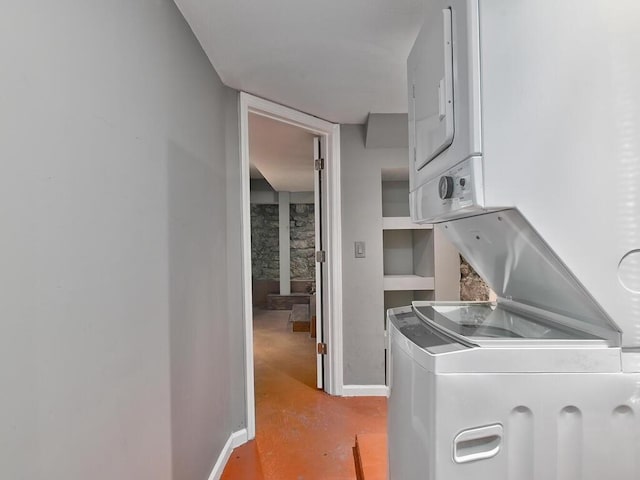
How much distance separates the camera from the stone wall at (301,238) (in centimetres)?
666

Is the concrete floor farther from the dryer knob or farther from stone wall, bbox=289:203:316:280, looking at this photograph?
stone wall, bbox=289:203:316:280

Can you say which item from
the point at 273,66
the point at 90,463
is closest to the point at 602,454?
the point at 90,463

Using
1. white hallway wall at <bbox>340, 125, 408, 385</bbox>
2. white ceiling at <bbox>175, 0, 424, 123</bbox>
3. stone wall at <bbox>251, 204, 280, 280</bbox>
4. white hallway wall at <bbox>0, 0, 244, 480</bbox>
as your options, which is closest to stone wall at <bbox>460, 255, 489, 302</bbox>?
white hallway wall at <bbox>340, 125, 408, 385</bbox>

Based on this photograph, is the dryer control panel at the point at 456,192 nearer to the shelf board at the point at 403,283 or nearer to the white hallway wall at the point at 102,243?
the white hallway wall at the point at 102,243

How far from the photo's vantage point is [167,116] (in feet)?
4.01

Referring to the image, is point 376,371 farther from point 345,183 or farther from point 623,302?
point 623,302

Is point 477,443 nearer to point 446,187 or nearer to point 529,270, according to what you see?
point 529,270

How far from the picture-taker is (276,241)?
6.76 meters

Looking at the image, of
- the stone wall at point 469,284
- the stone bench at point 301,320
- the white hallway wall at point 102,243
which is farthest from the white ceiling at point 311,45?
the stone bench at point 301,320

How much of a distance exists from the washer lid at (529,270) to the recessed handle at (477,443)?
302 millimetres

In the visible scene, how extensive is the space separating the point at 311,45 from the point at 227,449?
6.73 ft

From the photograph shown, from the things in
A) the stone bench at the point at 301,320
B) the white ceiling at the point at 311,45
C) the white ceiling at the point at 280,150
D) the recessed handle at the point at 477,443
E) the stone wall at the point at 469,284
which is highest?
the white ceiling at the point at 280,150

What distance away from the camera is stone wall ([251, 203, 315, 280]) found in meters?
6.67

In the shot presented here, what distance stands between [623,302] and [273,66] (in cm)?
164
